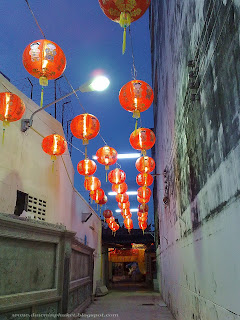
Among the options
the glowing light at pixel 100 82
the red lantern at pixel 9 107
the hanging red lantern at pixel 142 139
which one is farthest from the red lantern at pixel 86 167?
the glowing light at pixel 100 82

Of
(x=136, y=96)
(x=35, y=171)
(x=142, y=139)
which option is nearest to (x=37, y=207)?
(x=35, y=171)

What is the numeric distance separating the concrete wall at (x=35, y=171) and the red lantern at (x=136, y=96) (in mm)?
4479

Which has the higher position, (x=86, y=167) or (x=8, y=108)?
(x=8, y=108)

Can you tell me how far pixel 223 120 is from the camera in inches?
121

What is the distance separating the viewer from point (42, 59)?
6.14 metres

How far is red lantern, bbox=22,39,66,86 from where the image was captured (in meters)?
6.14

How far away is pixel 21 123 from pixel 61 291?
6354 millimetres

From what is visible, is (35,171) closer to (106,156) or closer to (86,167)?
(86,167)

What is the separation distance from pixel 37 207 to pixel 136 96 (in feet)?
21.2

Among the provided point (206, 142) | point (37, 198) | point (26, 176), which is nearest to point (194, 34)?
point (206, 142)

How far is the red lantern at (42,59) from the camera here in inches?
242

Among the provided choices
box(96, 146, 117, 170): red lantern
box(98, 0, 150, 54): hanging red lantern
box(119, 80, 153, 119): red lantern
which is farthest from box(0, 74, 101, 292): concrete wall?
box(98, 0, 150, 54): hanging red lantern

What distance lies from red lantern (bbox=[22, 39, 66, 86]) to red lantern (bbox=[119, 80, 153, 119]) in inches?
69.9

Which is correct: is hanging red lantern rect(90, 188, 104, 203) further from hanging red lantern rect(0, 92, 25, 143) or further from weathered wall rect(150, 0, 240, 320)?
weathered wall rect(150, 0, 240, 320)
